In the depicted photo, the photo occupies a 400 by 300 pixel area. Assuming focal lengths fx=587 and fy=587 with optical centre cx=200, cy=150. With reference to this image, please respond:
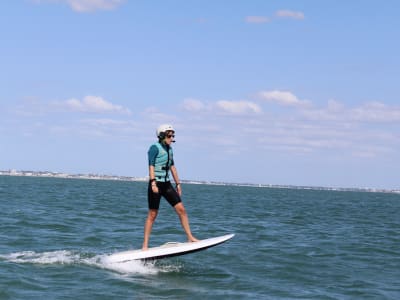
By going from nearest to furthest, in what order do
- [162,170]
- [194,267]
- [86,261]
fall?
[162,170] → [86,261] → [194,267]

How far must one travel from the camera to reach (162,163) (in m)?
10.4

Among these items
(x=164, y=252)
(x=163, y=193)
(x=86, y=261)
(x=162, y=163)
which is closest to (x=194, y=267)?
(x=164, y=252)

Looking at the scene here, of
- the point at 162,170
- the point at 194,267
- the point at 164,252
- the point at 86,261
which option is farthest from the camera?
the point at 194,267

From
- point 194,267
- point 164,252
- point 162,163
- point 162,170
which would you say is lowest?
point 194,267

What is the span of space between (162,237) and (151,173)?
6236mm

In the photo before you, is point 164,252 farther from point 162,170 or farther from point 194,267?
point 162,170

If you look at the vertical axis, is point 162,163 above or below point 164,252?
above

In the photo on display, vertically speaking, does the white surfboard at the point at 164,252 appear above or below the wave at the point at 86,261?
above

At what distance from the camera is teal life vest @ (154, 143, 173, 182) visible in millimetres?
10328

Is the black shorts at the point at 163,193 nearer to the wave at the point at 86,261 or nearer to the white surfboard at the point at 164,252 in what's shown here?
the white surfboard at the point at 164,252

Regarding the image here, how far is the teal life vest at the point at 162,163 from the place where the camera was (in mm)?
10328

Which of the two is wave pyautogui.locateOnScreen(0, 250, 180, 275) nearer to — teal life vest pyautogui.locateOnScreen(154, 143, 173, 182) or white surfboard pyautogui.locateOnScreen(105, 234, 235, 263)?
white surfboard pyautogui.locateOnScreen(105, 234, 235, 263)

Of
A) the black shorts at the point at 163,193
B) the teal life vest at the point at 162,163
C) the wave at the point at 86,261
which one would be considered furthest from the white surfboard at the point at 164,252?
the teal life vest at the point at 162,163

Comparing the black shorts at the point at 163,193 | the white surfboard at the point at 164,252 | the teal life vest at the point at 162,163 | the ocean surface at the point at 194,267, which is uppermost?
the teal life vest at the point at 162,163
